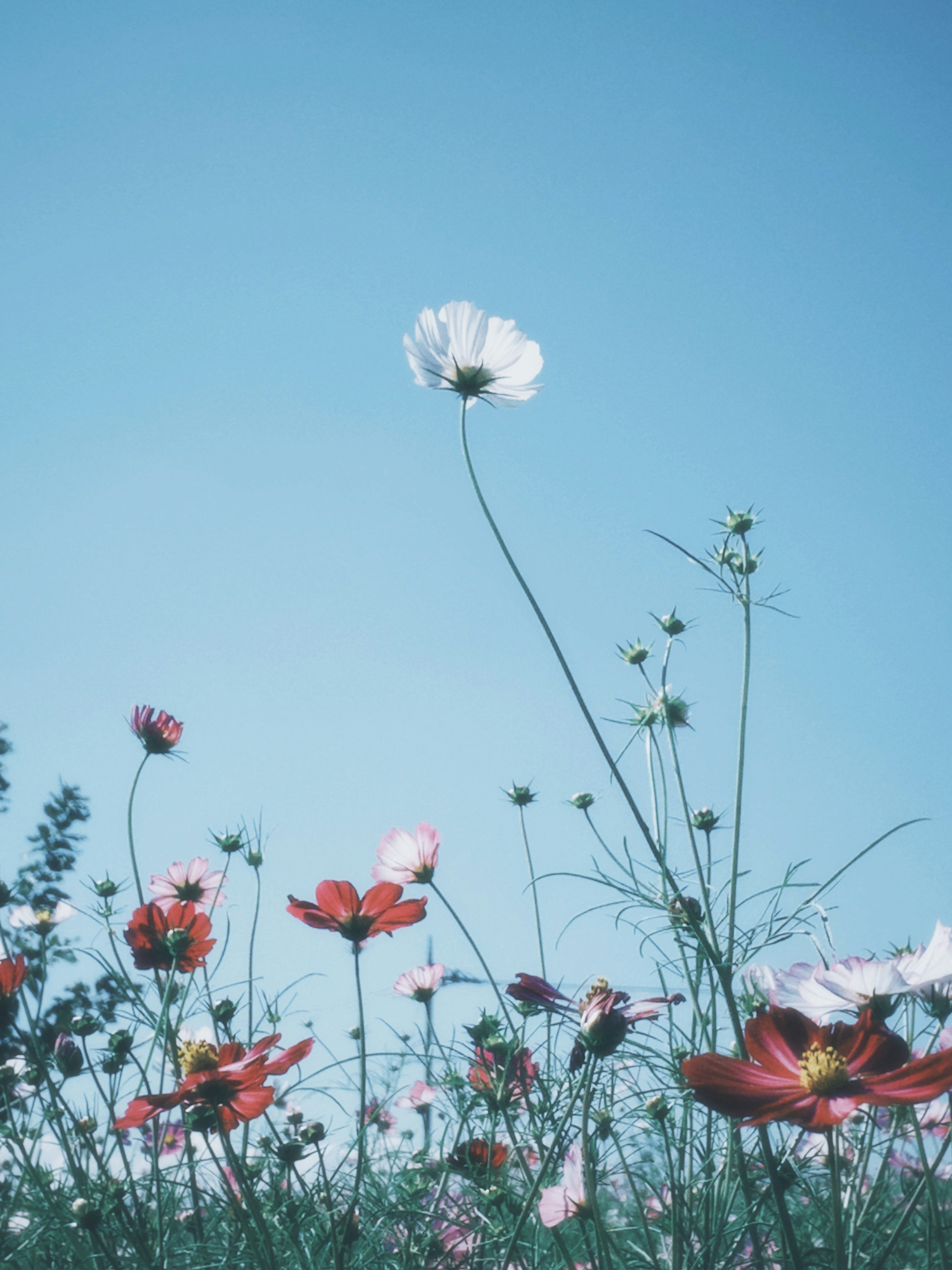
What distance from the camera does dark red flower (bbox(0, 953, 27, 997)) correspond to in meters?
1.11

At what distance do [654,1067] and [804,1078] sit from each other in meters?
0.56

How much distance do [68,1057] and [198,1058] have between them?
20.6 inches

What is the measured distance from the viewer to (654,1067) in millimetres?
1118

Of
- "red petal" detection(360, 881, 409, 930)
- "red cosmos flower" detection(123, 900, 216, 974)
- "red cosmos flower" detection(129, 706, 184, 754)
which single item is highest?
"red cosmos flower" detection(129, 706, 184, 754)

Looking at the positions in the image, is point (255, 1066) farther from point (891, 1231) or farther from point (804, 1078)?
point (891, 1231)

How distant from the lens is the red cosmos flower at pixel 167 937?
1158 mm

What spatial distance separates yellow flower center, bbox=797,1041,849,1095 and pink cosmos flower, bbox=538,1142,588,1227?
58cm

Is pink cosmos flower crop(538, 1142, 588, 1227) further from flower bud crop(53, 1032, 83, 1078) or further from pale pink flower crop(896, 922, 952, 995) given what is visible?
flower bud crop(53, 1032, 83, 1078)

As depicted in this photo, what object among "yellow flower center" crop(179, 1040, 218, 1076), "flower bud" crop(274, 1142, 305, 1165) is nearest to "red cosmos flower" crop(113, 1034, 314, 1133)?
"yellow flower center" crop(179, 1040, 218, 1076)

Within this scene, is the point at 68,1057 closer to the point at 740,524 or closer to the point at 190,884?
the point at 190,884

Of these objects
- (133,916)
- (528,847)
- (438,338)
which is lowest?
(133,916)

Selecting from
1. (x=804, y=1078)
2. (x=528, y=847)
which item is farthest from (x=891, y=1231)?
(x=804, y=1078)

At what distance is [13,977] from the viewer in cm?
113

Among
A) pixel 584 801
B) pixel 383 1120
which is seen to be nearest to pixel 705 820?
pixel 584 801
